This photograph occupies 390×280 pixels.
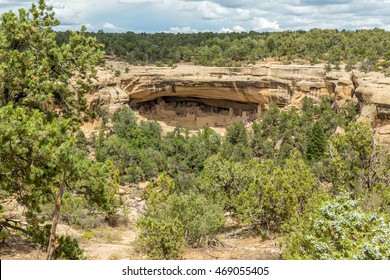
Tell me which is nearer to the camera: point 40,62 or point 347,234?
point 347,234

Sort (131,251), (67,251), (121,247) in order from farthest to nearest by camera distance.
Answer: (121,247), (131,251), (67,251)

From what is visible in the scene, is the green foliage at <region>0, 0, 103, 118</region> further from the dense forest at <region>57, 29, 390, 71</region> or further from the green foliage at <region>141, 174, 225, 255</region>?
the dense forest at <region>57, 29, 390, 71</region>

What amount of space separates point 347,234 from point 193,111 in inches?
1618

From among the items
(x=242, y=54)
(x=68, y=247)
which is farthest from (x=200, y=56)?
(x=68, y=247)

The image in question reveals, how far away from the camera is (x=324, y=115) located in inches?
1403

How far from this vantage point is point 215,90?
1702 inches

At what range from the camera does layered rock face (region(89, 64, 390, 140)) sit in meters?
38.8

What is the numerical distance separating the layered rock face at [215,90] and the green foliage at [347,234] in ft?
95.0

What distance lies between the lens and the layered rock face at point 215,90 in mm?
38750

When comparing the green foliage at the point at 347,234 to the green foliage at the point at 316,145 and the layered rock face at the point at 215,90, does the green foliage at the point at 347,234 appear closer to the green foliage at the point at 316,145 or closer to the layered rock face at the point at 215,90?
the green foliage at the point at 316,145

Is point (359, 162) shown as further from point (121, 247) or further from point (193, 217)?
point (121, 247)

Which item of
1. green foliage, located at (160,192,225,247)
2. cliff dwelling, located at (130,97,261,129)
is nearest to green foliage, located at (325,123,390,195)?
green foliage, located at (160,192,225,247)

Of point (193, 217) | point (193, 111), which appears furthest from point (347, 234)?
point (193, 111)

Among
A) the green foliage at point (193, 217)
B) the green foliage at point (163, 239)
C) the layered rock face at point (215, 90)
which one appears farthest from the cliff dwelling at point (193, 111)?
the green foliage at point (163, 239)
